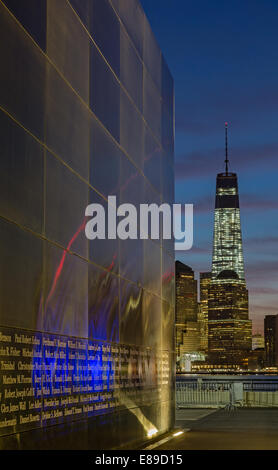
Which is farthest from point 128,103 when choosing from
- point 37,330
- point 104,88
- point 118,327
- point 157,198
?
point 37,330

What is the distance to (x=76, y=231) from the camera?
13711 millimetres

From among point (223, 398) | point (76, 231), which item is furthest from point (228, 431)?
point (223, 398)

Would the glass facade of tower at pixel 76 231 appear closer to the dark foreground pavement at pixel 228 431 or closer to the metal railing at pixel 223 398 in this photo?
the dark foreground pavement at pixel 228 431

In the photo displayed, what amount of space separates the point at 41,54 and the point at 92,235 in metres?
3.71

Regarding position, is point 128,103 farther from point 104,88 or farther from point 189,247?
point 189,247

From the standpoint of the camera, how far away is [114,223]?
53.8 ft

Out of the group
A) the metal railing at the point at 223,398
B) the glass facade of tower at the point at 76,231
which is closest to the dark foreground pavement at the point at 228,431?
the glass facade of tower at the point at 76,231

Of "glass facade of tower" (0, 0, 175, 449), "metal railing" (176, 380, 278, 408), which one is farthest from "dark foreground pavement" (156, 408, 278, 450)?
"metal railing" (176, 380, 278, 408)

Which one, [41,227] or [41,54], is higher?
[41,54]

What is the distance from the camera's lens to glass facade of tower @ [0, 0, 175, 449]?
36.2 ft

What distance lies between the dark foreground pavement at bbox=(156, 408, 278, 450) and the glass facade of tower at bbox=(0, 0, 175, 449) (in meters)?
1.02

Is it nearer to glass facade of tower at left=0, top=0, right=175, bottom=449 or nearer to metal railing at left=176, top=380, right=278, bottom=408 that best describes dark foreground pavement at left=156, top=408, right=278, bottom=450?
glass facade of tower at left=0, top=0, right=175, bottom=449

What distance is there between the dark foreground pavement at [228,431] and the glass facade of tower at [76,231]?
1021 millimetres

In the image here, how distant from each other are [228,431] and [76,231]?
1058 centimetres
